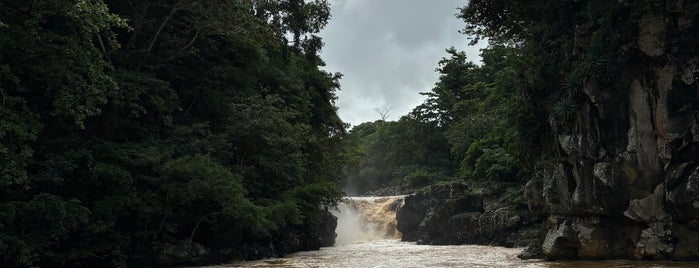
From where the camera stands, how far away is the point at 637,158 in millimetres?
15633

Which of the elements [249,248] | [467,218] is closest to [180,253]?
[249,248]

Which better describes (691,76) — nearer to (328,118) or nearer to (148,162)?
(148,162)

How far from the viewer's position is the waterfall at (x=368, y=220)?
43.9m

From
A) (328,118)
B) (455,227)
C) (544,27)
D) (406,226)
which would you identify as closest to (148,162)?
(544,27)

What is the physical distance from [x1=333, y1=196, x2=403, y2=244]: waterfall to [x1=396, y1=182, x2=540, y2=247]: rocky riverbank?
4.17 metres

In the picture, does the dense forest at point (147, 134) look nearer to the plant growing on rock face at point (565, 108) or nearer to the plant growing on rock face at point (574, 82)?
the plant growing on rock face at point (565, 108)

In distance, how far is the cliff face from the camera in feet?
47.3

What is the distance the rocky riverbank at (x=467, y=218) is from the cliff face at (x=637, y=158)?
8.56 m

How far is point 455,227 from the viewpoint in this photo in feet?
105

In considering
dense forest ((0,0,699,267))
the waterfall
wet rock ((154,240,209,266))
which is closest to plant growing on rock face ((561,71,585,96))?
dense forest ((0,0,699,267))

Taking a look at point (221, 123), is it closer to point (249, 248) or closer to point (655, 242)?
point (249, 248)

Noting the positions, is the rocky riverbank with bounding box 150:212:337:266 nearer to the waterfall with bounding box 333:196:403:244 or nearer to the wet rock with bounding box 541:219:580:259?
the wet rock with bounding box 541:219:580:259

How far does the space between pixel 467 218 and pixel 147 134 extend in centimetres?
1875

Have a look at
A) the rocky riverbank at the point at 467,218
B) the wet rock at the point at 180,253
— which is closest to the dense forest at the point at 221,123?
the wet rock at the point at 180,253
